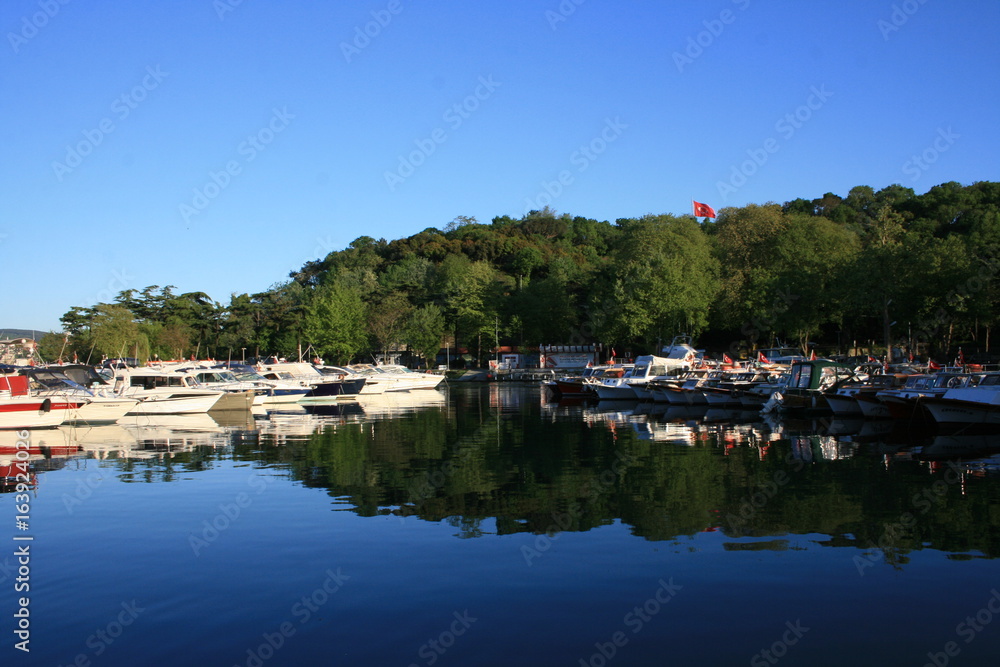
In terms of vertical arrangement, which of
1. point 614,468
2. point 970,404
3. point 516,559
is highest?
point 970,404

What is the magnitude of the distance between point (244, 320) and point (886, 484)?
9243cm

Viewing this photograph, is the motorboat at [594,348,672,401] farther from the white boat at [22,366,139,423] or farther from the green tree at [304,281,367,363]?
the green tree at [304,281,367,363]

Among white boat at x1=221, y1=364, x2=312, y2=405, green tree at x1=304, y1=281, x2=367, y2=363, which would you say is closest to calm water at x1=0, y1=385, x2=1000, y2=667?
white boat at x1=221, y1=364, x2=312, y2=405

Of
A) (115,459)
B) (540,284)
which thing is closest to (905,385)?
(115,459)

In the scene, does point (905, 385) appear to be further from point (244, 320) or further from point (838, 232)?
point (244, 320)

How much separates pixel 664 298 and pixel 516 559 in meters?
74.1

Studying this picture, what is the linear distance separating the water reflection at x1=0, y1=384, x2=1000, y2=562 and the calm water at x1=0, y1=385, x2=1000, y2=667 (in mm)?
133

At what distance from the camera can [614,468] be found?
21656mm

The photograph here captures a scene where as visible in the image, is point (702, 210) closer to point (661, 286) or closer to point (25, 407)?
point (661, 286)

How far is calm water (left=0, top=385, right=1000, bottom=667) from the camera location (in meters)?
8.95

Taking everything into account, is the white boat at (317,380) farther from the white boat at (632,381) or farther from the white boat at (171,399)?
the white boat at (632,381)

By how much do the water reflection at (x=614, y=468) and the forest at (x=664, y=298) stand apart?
31.8 metres

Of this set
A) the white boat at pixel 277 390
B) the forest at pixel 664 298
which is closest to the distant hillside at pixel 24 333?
the forest at pixel 664 298

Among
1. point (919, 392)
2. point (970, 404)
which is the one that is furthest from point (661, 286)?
point (970, 404)
